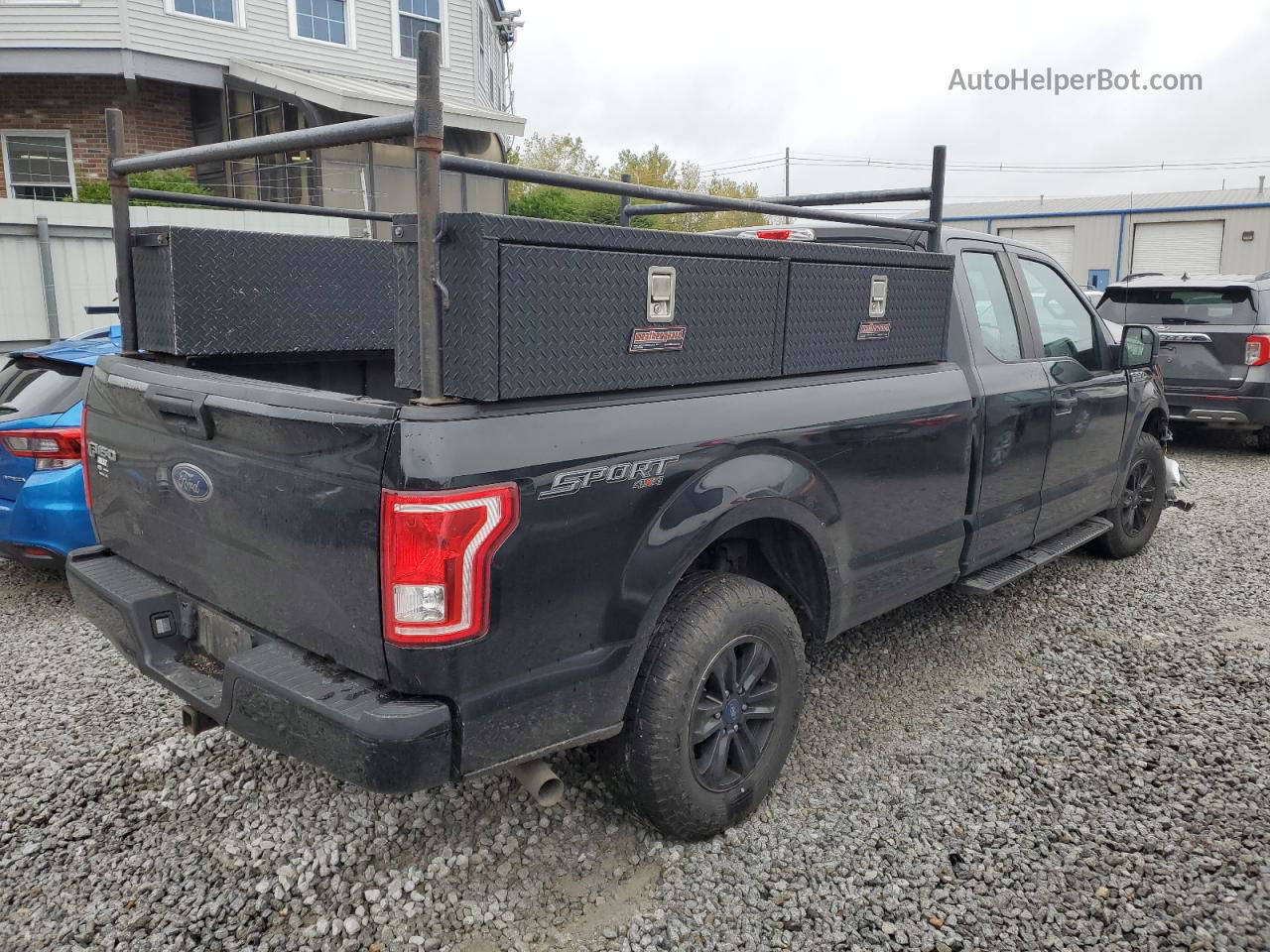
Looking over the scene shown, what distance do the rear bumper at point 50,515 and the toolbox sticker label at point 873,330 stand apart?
3.69 meters

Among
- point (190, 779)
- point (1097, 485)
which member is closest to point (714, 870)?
point (190, 779)

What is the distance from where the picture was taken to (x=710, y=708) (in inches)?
112

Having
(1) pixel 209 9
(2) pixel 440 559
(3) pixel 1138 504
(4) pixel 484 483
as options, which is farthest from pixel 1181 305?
(1) pixel 209 9

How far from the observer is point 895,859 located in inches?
114

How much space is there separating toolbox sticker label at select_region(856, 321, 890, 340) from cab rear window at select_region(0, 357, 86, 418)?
149 inches

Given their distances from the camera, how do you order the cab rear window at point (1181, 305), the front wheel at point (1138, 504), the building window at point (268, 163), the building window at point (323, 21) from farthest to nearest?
1. the building window at point (323, 21)
2. the building window at point (268, 163)
3. the cab rear window at point (1181, 305)
4. the front wheel at point (1138, 504)

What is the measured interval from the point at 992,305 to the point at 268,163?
15.0m

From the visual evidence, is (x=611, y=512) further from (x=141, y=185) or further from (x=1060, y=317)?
(x=141, y=185)

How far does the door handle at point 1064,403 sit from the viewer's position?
4430 millimetres

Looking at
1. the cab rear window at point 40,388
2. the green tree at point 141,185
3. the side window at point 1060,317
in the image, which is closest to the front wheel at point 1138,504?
the side window at point 1060,317

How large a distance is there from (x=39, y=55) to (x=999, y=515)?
16.4 meters

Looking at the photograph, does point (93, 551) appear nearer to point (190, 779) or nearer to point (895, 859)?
point (190, 779)

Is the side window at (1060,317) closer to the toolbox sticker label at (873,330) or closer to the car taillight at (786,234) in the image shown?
the car taillight at (786,234)

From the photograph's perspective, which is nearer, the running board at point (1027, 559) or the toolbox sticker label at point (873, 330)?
the toolbox sticker label at point (873, 330)
